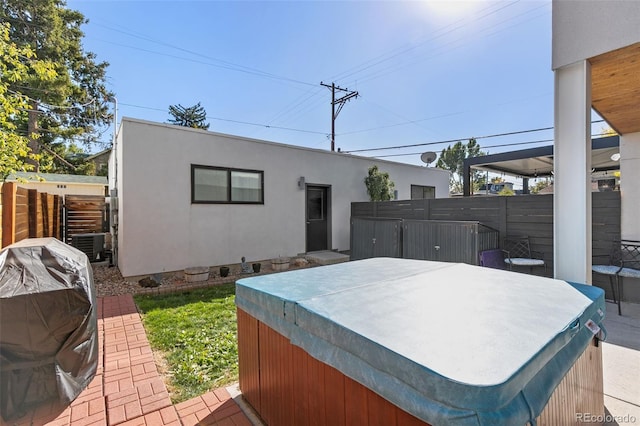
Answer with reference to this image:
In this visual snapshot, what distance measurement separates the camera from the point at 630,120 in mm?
4164

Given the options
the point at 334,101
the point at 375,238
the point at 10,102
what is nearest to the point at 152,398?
the point at 10,102

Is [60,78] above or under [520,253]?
above

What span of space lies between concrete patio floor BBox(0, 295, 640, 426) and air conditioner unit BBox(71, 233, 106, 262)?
5150 millimetres

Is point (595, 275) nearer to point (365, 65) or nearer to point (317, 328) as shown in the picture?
point (317, 328)

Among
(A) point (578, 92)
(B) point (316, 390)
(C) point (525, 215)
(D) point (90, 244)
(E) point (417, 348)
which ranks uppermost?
(A) point (578, 92)

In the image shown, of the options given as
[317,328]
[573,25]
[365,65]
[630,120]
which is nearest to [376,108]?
[365,65]

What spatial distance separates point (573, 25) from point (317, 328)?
3419 millimetres

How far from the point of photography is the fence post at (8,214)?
280 cm

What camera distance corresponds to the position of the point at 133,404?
7.05ft

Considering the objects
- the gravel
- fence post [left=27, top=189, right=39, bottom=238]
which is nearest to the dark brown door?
the gravel

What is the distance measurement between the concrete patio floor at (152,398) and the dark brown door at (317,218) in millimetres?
5492

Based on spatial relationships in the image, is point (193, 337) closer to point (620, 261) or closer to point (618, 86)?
point (618, 86)

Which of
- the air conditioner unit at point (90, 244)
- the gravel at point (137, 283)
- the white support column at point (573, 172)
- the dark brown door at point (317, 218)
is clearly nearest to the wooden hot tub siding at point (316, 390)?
the white support column at point (573, 172)

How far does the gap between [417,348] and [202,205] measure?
6095mm
